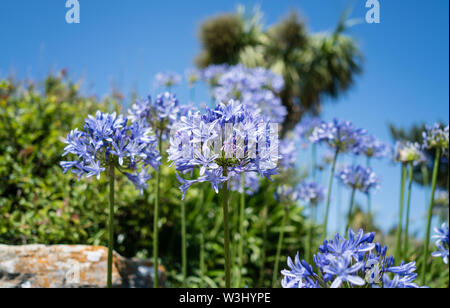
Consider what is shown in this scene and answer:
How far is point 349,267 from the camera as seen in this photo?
3.33 feet

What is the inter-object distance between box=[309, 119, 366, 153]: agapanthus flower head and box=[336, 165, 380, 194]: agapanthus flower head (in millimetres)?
278

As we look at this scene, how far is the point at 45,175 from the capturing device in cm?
400

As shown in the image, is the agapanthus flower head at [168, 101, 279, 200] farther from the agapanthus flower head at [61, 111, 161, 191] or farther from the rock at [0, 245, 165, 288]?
the rock at [0, 245, 165, 288]

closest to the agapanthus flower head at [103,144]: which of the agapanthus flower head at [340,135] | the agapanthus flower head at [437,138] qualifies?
the agapanthus flower head at [340,135]

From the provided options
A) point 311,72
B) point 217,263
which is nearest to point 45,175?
point 217,263

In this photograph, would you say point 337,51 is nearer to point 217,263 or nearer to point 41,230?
point 217,263

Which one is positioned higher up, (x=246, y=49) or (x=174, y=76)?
(x=246, y=49)

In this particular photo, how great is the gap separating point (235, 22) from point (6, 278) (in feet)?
48.6

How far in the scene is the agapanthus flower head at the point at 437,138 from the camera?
2.42 meters

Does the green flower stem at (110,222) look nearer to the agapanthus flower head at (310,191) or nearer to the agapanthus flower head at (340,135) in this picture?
the agapanthus flower head at (340,135)

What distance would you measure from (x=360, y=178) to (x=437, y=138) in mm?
588

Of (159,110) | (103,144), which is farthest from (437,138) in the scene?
(103,144)

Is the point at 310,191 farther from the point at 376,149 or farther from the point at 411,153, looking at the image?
the point at 411,153
